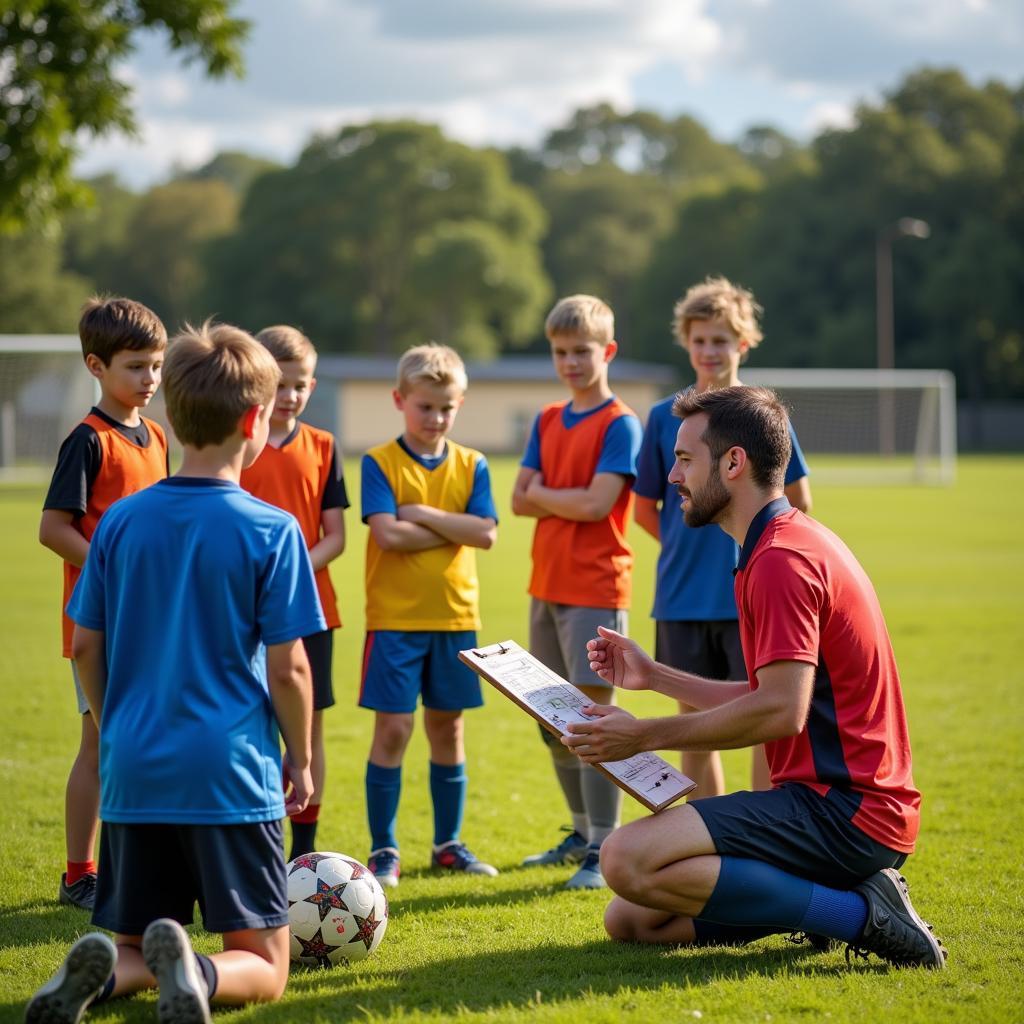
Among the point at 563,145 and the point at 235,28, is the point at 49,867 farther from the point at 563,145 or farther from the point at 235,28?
the point at 563,145

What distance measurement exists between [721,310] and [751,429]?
5.44 ft

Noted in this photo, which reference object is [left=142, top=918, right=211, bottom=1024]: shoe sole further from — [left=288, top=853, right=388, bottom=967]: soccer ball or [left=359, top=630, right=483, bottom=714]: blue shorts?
[left=359, top=630, right=483, bottom=714]: blue shorts

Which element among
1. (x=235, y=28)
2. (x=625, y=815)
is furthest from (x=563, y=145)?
(x=625, y=815)

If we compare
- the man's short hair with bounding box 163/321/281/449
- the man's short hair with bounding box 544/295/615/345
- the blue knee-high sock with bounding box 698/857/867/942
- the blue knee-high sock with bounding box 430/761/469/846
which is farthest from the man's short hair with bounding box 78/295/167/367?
the blue knee-high sock with bounding box 698/857/867/942

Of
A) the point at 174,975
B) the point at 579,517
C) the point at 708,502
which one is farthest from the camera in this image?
the point at 579,517

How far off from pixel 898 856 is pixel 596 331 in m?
2.65

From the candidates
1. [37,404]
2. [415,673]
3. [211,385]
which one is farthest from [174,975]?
[37,404]

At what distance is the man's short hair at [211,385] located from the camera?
3.53m

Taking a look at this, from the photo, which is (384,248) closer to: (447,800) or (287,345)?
(287,345)

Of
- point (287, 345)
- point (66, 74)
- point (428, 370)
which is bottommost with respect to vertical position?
point (428, 370)

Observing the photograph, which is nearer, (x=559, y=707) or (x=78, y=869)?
(x=559, y=707)

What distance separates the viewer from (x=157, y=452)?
16.8ft

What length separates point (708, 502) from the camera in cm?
410

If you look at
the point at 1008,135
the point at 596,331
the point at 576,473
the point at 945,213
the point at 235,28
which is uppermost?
the point at 1008,135
